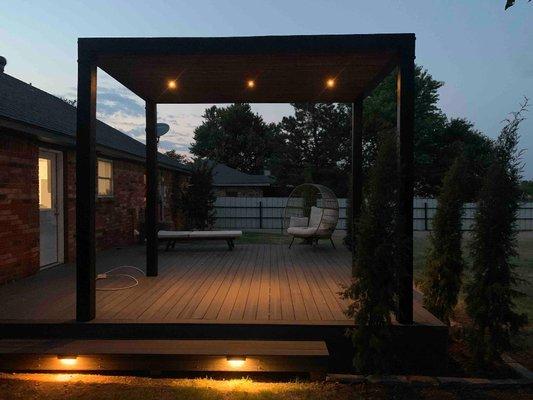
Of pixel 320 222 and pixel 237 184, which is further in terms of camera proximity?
pixel 237 184

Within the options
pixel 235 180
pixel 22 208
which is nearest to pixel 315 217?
pixel 22 208

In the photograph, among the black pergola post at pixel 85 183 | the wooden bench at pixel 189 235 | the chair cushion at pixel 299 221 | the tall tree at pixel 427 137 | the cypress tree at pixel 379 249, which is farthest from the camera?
the tall tree at pixel 427 137

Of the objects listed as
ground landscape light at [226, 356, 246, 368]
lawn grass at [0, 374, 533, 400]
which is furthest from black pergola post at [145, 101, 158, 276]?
ground landscape light at [226, 356, 246, 368]

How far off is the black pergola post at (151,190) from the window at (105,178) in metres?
3.23

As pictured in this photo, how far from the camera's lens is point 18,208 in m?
5.96

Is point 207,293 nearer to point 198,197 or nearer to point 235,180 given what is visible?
point 198,197

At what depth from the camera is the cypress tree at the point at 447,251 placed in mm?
4648

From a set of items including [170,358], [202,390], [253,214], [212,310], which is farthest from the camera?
[253,214]

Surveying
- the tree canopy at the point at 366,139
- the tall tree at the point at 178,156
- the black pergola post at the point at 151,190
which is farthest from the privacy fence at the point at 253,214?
the tall tree at the point at 178,156

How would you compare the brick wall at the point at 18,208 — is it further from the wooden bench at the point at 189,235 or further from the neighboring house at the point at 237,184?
the neighboring house at the point at 237,184

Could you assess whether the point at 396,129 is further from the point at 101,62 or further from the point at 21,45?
the point at 21,45

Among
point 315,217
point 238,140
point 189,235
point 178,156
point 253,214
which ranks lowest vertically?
point 253,214

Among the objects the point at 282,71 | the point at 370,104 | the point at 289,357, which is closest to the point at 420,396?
the point at 289,357

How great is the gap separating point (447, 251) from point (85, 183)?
3.97 m
